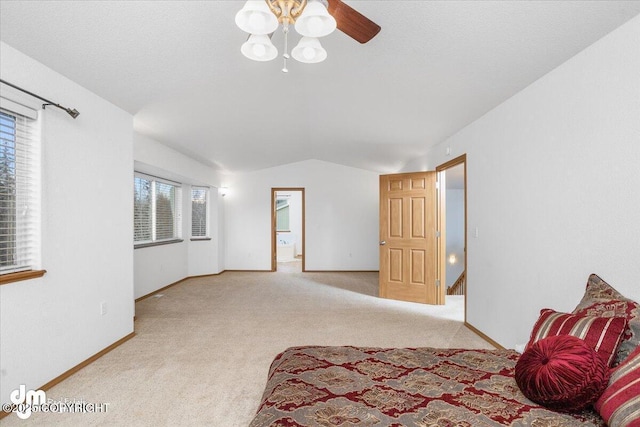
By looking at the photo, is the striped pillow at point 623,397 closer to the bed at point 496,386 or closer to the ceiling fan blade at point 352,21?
the bed at point 496,386

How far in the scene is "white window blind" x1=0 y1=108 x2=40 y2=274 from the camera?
7.36 feet

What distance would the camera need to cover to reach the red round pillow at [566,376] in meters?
1.26

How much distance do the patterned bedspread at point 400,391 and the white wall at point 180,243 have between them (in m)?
3.76

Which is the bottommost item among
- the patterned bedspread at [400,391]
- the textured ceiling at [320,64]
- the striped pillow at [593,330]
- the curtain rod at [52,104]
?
the patterned bedspread at [400,391]

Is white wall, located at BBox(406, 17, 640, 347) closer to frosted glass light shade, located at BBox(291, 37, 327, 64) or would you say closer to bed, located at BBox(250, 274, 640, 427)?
bed, located at BBox(250, 274, 640, 427)

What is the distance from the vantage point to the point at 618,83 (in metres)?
1.88

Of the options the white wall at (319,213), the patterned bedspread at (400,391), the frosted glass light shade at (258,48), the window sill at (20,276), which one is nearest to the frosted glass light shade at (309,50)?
the frosted glass light shade at (258,48)

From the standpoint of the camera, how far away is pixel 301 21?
58.9 inches

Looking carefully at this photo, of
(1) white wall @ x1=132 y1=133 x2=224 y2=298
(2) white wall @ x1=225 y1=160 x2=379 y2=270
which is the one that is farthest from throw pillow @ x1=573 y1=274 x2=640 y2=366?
(2) white wall @ x1=225 y1=160 x2=379 y2=270

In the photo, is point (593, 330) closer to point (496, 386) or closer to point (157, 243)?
point (496, 386)

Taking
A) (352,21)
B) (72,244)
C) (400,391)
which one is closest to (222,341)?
(72,244)

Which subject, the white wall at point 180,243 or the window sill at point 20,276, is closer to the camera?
the window sill at point 20,276

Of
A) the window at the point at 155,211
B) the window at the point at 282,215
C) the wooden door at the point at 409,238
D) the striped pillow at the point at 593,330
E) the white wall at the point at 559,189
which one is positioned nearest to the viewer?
the striped pillow at the point at 593,330

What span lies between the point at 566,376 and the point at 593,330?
0.31m
